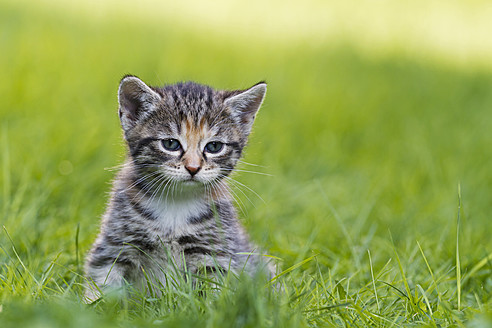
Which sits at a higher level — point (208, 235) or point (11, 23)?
point (11, 23)

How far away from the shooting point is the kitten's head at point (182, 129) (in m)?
3.68

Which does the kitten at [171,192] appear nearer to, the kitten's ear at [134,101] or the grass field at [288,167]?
the kitten's ear at [134,101]

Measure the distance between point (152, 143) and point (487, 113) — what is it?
728 centimetres

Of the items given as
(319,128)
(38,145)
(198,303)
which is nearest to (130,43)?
(319,128)

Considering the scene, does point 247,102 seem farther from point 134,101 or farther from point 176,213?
point 176,213

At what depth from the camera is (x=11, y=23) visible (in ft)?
30.9

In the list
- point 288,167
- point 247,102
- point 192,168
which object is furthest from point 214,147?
point 288,167

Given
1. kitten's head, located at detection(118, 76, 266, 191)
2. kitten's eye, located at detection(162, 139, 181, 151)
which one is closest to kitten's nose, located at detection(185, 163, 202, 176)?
kitten's head, located at detection(118, 76, 266, 191)

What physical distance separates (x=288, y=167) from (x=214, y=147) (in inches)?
116

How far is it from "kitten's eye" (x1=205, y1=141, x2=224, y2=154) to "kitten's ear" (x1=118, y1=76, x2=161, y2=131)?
0.45 m

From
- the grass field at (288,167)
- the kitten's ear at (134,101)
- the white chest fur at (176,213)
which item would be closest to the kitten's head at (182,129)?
the kitten's ear at (134,101)

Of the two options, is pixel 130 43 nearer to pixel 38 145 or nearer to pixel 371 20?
pixel 38 145

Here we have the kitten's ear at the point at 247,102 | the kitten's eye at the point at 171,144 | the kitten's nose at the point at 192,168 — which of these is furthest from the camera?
the kitten's ear at the point at 247,102

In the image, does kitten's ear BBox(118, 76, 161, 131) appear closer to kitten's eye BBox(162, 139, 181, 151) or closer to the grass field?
kitten's eye BBox(162, 139, 181, 151)
